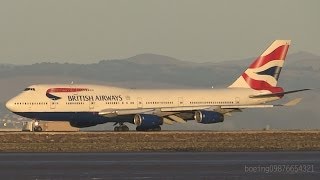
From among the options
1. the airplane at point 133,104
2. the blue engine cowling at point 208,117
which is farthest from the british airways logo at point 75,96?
the blue engine cowling at point 208,117

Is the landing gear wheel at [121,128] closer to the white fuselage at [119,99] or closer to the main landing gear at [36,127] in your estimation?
the white fuselage at [119,99]

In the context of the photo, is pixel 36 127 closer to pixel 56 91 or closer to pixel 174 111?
pixel 56 91

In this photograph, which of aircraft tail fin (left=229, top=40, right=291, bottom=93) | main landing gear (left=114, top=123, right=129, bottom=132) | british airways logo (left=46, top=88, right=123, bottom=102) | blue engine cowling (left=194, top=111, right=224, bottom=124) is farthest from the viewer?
aircraft tail fin (left=229, top=40, right=291, bottom=93)

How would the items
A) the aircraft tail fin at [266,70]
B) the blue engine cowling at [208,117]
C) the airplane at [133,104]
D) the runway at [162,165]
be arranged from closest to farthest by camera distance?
the runway at [162,165], the blue engine cowling at [208,117], the airplane at [133,104], the aircraft tail fin at [266,70]

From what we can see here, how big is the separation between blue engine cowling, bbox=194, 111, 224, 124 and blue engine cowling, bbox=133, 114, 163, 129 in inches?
135

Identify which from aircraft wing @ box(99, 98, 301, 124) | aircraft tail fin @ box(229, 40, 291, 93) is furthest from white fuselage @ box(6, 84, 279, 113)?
aircraft tail fin @ box(229, 40, 291, 93)

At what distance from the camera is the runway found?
37.0 meters

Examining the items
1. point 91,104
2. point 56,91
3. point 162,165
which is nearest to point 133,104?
point 91,104

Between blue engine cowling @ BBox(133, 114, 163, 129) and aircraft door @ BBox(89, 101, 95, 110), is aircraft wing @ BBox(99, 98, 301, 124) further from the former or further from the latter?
blue engine cowling @ BBox(133, 114, 163, 129)

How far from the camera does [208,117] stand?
88.1 m

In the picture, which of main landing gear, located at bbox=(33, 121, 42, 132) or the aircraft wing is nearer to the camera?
the aircraft wing

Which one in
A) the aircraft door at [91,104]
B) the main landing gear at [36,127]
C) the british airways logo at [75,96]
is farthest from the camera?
the main landing gear at [36,127]

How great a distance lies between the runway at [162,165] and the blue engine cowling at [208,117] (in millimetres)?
34837

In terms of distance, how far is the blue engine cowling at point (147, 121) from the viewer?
88438 mm
